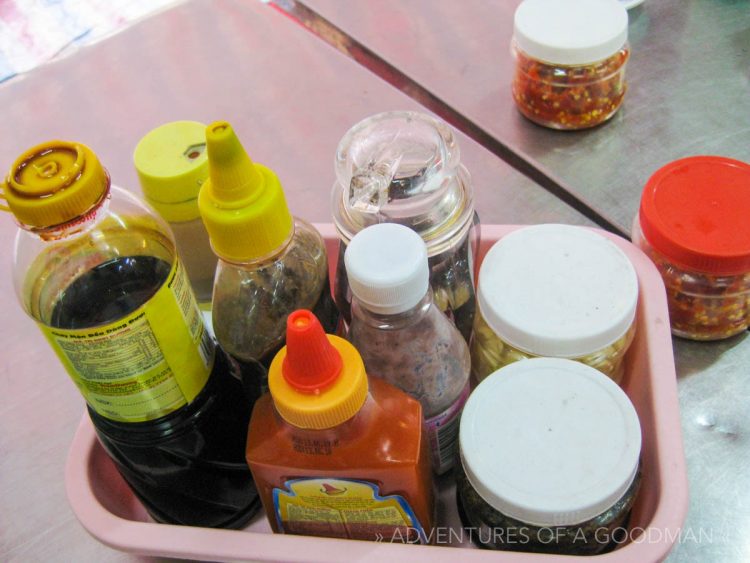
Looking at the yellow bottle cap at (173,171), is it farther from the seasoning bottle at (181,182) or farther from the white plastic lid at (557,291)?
the white plastic lid at (557,291)

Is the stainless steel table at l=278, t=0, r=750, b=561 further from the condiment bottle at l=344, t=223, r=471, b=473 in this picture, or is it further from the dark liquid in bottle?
the dark liquid in bottle

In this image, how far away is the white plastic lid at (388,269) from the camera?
1.42ft

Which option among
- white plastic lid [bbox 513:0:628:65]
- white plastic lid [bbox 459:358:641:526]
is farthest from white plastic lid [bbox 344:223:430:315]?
white plastic lid [bbox 513:0:628:65]

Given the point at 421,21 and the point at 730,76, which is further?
the point at 421,21

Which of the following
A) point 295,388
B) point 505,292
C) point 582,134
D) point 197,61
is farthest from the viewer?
point 197,61

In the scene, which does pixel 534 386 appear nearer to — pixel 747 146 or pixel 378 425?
pixel 378 425

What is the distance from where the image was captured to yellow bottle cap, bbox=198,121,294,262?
42 centimetres

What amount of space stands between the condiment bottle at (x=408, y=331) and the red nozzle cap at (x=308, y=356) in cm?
4

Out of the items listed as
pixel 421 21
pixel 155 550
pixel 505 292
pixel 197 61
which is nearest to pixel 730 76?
pixel 421 21

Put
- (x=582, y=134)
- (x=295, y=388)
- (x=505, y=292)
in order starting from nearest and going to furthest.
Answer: (x=295, y=388)
(x=505, y=292)
(x=582, y=134)

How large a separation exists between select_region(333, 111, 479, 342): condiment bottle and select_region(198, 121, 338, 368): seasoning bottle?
0.04 metres

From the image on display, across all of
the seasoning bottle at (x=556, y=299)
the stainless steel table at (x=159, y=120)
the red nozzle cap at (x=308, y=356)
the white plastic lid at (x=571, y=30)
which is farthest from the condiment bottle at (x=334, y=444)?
the white plastic lid at (x=571, y=30)

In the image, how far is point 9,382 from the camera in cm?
70

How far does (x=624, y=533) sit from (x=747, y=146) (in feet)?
1.59
